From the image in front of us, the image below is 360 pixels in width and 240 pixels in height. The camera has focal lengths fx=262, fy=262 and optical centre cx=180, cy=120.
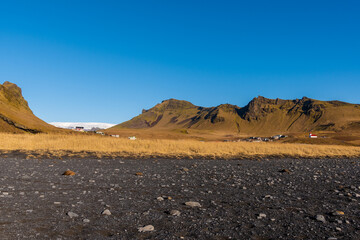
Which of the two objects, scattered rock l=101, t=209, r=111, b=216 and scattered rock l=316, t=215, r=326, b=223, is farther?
scattered rock l=101, t=209, r=111, b=216

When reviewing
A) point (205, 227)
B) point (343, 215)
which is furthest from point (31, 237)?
point (343, 215)

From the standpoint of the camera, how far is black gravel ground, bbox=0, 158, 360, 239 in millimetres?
5105

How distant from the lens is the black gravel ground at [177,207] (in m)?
5.10

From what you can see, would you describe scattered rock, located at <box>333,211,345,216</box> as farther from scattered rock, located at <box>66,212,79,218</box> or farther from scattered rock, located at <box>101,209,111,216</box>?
scattered rock, located at <box>66,212,79,218</box>

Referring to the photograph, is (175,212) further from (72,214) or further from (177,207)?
(72,214)

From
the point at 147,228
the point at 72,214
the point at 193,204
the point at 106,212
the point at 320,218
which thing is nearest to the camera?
the point at 147,228

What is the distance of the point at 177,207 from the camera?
694cm

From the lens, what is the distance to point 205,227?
5391mm

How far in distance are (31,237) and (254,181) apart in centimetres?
865

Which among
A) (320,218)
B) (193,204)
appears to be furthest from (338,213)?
(193,204)

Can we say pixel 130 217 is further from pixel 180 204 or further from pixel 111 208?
pixel 180 204

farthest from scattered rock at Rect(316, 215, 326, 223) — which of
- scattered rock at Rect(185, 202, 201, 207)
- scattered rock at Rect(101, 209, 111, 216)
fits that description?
scattered rock at Rect(101, 209, 111, 216)

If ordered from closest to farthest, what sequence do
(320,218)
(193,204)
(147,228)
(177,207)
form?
(147,228), (320,218), (177,207), (193,204)

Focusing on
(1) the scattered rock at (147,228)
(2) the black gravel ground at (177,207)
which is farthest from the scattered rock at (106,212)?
(1) the scattered rock at (147,228)
